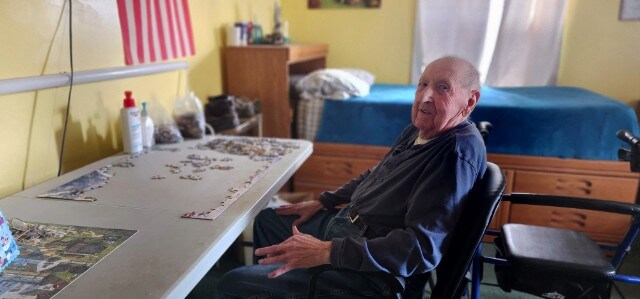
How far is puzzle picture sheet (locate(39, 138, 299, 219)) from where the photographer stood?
1255 mm

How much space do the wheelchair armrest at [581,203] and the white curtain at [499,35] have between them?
2365 mm

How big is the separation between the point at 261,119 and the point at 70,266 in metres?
1.93

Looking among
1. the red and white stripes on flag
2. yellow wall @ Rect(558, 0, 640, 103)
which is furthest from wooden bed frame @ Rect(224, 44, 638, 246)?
yellow wall @ Rect(558, 0, 640, 103)

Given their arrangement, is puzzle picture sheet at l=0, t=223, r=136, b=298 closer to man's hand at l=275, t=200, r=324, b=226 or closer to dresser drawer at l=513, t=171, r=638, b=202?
man's hand at l=275, t=200, r=324, b=226

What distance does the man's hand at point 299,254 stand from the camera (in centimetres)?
111

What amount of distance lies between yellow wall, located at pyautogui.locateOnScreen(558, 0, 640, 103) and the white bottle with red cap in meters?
3.23

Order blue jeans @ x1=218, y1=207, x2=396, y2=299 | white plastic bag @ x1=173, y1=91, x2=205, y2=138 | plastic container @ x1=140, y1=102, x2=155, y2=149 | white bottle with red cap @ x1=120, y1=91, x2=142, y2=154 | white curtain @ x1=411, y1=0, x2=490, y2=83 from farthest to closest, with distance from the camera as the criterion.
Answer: white curtain @ x1=411, y1=0, x2=490, y2=83
white plastic bag @ x1=173, y1=91, x2=205, y2=138
plastic container @ x1=140, y1=102, x2=155, y2=149
white bottle with red cap @ x1=120, y1=91, x2=142, y2=154
blue jeans @ x1=218, y1=207, x2=396, y2=299

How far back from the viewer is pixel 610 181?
253 cm

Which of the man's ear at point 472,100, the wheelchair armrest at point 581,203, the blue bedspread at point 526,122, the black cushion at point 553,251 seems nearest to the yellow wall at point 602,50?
the blue bedspread at point 526,122

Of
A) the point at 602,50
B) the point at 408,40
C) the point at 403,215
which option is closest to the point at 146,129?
the point at 403,215

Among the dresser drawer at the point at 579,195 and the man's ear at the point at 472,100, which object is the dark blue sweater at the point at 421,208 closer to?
the man's ear at the point at 472,100

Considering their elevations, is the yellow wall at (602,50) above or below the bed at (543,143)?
above

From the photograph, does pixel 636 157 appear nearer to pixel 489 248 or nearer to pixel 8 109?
pixel 489 248

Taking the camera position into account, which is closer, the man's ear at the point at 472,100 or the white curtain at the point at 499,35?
the man's ear at the point at 472,100
